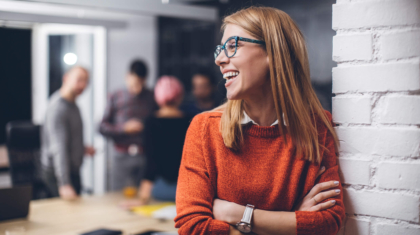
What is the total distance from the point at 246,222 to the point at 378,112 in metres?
0.51

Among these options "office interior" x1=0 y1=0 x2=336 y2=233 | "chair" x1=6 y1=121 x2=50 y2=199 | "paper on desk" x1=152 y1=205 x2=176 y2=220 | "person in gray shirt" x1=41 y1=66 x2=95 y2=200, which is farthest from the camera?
"office interior" x1=0 y1=0 x2=336 y2=233

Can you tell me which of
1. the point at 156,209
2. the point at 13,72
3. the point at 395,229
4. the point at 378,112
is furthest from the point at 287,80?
the point at 13,72

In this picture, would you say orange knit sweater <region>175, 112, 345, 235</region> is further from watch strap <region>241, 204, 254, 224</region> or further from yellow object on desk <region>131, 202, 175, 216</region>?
yellow object on desk <region>131, 202, 175, 216</region>

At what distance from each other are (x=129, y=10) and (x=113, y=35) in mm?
3627

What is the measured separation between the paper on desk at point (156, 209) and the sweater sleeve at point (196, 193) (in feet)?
2.77

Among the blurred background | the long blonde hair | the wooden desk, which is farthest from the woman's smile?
the blurred background

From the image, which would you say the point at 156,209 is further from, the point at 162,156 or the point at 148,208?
the point at 162,156

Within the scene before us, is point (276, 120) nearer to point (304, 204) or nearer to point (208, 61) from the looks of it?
point (304, 204)

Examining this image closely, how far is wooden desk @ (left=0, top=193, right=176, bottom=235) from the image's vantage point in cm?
178

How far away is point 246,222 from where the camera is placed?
1082 millimetres

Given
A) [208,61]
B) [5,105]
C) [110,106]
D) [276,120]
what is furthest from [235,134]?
[5,105]

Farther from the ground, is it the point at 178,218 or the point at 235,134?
the point at 235,134

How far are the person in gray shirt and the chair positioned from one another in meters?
0.12

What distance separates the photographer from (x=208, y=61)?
500 cm
